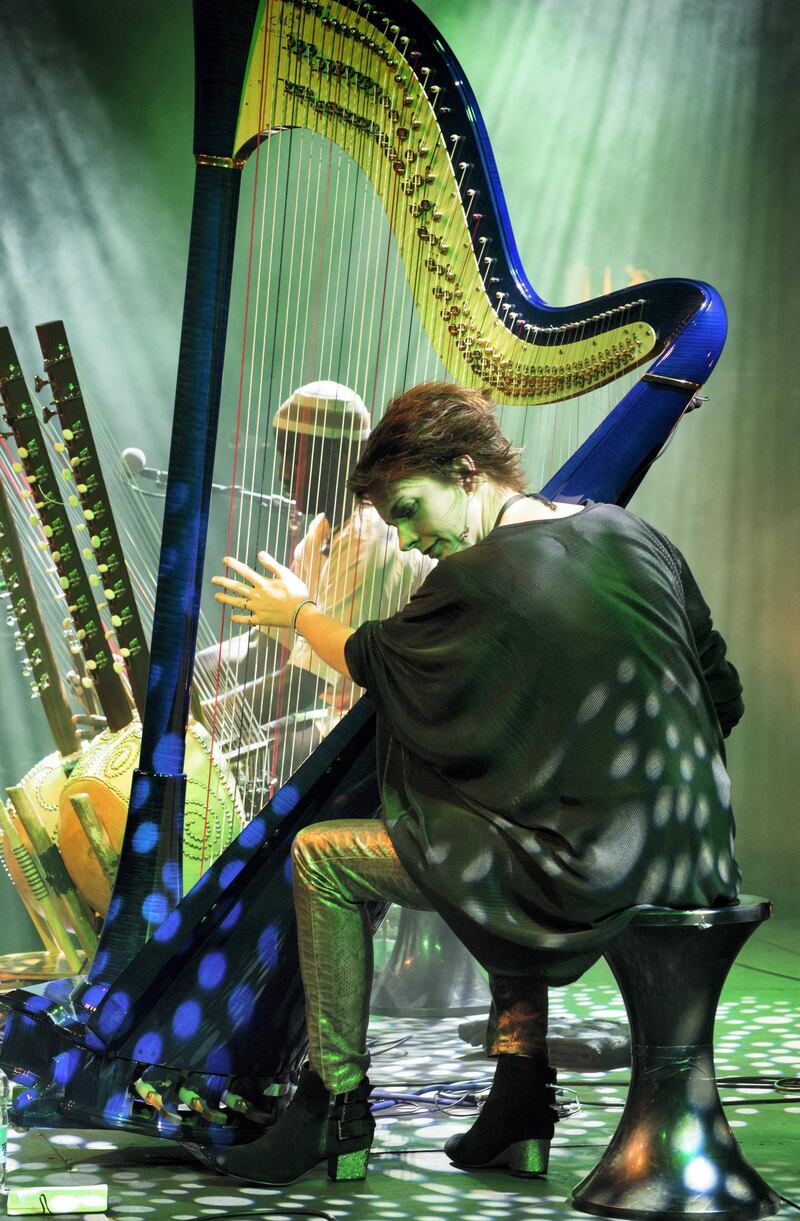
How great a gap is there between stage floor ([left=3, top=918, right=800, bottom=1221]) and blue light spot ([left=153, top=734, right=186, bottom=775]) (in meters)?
0.54

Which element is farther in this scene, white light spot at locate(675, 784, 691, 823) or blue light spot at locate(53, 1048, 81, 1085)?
blue light spot at locate(53, 1048, 81, 1085)

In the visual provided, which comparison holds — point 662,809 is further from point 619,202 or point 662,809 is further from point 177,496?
point 619,202

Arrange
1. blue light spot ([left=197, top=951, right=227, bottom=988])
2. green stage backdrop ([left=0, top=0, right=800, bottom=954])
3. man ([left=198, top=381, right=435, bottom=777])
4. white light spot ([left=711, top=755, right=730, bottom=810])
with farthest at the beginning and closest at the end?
green stage backdrop ([left=0, top=0, right=800, bottom=954])
man ([left=198, top=381, right=435, bottom=777])
blue light spot ([left=197, top=951, right=227, bottom=988])
white light spot ([left=711, top=755, right=730, bottom=810])

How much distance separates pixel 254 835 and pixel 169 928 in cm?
16

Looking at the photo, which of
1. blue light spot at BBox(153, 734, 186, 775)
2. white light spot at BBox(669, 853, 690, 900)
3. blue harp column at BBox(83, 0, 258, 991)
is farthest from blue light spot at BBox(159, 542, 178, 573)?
white light spot at BBox(669, 853, 690, 900)

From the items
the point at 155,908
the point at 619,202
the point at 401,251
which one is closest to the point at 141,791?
the point at 155,908

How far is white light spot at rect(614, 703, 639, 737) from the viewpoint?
1.96 meters

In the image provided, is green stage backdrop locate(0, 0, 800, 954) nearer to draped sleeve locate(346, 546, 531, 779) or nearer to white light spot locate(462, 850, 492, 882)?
draped sleeve locate(346, 546, 531, 779)

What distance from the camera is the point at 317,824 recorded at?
209 cm

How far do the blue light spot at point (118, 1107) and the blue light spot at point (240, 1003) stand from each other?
172 millimetres

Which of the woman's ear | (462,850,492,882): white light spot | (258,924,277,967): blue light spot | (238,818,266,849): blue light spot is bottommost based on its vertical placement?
(258,924,277,967): blue light spot

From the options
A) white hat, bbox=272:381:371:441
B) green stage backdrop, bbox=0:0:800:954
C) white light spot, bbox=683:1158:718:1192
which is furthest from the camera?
green stage backdrop, bbox=0:0:800:954

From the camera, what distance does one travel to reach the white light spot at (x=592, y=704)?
6.43ft

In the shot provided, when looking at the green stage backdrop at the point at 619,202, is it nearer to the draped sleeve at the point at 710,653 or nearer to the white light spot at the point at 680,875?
the draped sleeve at the point at 710,653
